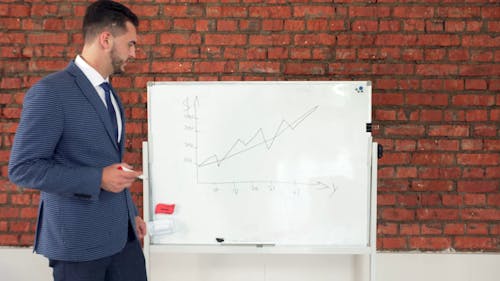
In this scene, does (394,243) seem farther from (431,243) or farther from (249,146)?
(249,146)

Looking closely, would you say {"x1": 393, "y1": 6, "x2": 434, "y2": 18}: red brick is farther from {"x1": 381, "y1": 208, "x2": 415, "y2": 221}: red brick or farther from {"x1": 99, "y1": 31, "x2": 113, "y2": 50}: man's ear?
{"x1": 99, "y1": 31, "x2": 113, "y2": 50}: man's ear

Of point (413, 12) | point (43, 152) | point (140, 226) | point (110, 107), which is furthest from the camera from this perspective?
point (413, 12)

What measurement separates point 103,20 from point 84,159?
0.48 m

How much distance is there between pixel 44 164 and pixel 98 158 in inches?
6.7

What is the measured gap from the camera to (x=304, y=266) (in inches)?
93.9

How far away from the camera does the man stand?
47.9 inches

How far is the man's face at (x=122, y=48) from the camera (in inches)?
56.6

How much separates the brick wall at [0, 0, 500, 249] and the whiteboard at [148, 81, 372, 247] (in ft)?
1.30

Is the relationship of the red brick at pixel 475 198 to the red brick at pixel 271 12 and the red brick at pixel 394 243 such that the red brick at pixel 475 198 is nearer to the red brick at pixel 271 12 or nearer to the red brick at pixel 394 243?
the red brick at pixel 394 243

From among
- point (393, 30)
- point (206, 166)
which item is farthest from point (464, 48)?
point (206, 166)

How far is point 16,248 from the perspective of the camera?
244 cm

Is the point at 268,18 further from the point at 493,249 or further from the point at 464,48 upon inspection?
the point at 493,249

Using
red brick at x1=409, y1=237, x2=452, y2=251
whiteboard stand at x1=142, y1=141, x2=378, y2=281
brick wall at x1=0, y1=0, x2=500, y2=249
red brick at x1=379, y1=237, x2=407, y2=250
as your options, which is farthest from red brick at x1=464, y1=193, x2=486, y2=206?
whiteboard stand at x1=142, y1=141, x2=378, y2=281

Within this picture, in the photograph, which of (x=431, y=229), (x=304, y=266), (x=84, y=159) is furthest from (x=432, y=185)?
(x=84, y=159)
